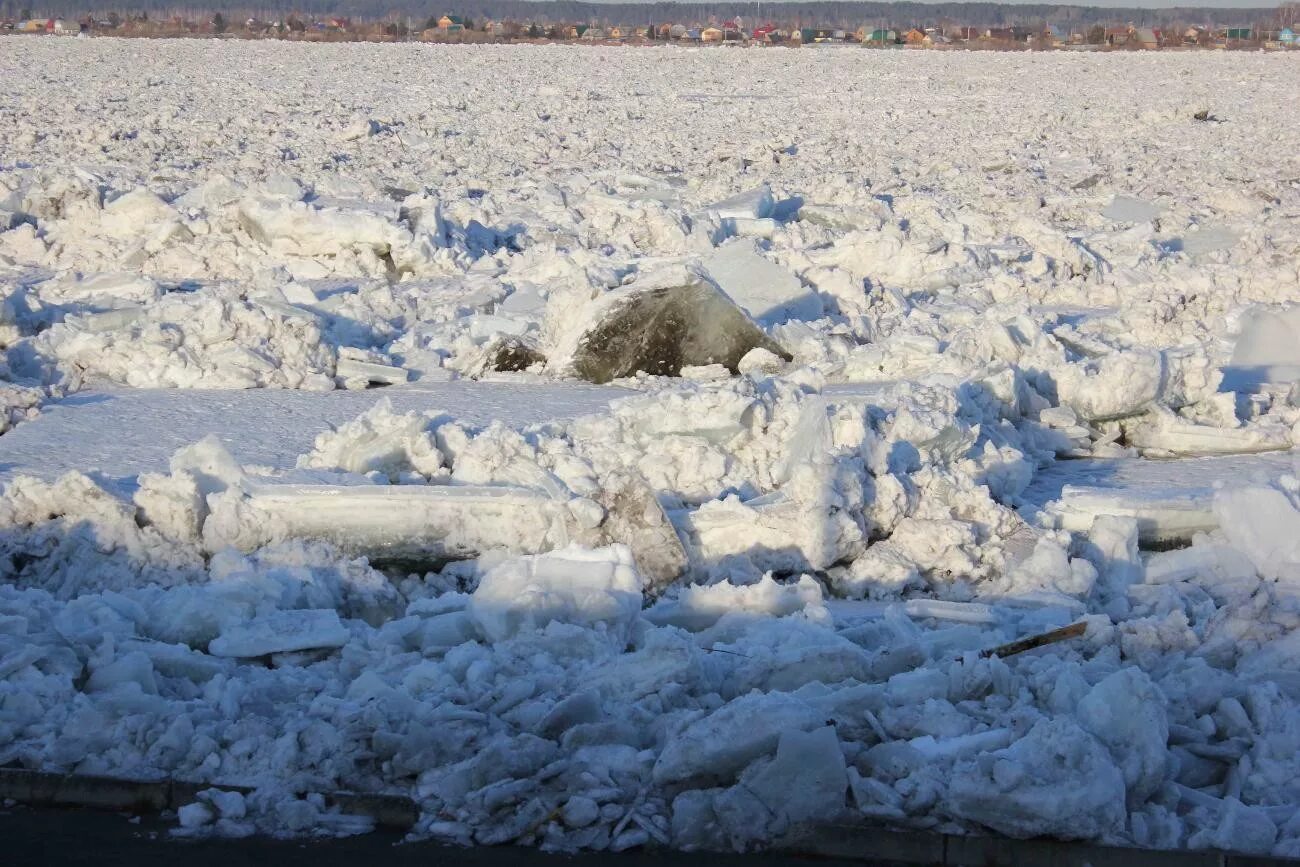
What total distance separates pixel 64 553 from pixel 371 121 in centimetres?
1262

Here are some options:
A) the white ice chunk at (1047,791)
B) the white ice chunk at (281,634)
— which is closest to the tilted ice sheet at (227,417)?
the white ice chunk at (281,634)

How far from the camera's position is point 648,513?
478cm

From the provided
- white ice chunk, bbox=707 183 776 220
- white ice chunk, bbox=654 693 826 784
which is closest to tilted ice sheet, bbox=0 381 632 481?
white ice chunk, bbox=654 693 826 784

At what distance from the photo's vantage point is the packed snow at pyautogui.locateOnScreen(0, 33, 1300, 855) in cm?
338

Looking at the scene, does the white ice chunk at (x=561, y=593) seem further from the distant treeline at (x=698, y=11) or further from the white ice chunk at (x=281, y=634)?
the distant treeline at (x=698, y=11)

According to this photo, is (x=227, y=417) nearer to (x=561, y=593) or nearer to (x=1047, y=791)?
(x=561, y=593)

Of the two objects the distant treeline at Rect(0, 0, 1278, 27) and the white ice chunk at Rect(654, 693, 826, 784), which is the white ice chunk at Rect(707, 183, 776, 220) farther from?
the distant treeline at Rect(0, 0, 1278, 27)

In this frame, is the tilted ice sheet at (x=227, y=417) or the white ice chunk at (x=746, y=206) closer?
the tilted ice sheet at (x=227, y=417)

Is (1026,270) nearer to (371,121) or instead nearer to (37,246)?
(37,246)

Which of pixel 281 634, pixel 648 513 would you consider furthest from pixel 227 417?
pixel 281 634

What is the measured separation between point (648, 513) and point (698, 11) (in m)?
119

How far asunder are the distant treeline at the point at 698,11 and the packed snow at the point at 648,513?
96.0 metres

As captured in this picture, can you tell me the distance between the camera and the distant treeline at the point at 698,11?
108m

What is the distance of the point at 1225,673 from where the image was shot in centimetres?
385
